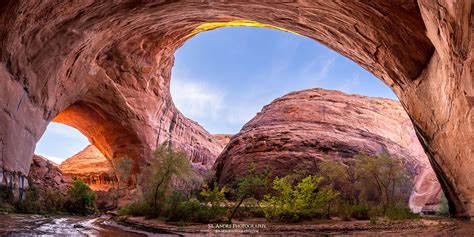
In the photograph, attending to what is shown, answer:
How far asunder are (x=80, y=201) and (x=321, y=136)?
13775mm

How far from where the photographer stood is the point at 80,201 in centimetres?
1894

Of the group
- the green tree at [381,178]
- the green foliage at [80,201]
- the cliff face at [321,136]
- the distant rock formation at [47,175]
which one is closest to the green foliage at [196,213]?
the green tree at [381,178]

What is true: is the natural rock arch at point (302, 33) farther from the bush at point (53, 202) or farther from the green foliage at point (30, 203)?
the bush at point (53, 202)

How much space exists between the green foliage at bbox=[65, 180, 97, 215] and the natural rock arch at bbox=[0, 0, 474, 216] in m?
3.74

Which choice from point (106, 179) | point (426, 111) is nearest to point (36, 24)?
point (426, 111)

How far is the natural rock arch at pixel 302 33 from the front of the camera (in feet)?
29.2

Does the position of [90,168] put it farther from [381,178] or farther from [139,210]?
[381,178]

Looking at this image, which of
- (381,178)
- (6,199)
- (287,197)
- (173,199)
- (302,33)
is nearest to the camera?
(287,197)

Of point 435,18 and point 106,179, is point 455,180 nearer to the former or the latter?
point 435,18

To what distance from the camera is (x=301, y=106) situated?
24547 millimetres

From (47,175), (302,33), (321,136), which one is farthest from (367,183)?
(47,175)

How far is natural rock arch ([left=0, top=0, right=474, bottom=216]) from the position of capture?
8.91 m

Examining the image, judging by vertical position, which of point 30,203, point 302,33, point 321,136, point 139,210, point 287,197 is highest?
point 302,33

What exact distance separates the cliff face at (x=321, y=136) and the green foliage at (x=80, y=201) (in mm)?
7421
